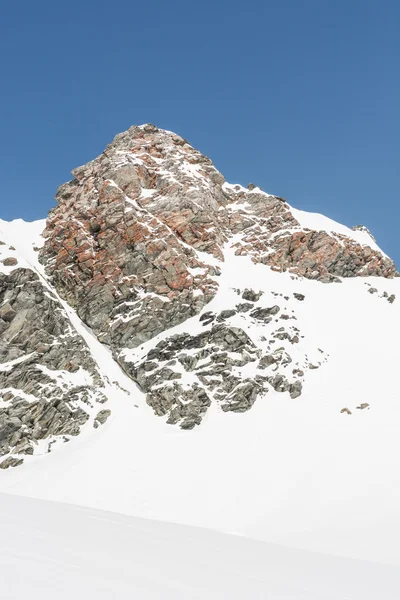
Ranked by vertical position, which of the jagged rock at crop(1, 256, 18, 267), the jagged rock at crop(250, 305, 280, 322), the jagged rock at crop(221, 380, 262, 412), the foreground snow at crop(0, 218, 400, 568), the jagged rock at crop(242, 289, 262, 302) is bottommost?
the foreground snow at crop(0, 218, 400, 568)

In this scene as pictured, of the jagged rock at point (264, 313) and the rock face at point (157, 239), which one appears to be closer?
the jagged rock at point (264, 313)

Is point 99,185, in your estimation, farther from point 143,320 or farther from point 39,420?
point 39,420

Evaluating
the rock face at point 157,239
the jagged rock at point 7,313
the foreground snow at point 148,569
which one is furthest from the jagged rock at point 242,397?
the foreground snow at point 148,569

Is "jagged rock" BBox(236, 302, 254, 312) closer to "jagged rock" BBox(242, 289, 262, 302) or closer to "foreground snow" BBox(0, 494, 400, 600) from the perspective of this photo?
"jagged rock" BBox(242, 289, 262, 302)

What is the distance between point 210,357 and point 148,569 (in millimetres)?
38343

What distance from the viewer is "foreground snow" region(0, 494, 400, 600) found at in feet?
15.8

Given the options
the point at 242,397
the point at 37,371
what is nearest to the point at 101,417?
the point at 37,371

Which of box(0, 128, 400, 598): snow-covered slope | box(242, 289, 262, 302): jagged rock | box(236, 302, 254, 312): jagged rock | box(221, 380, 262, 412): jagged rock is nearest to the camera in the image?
box(0, 128, 400, 598): snow-covered slope

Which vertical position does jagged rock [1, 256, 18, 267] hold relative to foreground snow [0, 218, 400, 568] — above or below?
above

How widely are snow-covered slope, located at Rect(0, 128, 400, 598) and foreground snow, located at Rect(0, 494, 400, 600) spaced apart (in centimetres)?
1572

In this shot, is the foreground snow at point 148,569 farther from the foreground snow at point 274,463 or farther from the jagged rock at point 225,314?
the jagged rock at point 225,314

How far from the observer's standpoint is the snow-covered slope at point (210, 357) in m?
28.8

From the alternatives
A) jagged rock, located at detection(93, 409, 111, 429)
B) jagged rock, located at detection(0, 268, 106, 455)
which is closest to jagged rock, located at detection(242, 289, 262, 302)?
jagged rock, located at detection(0, 268, 106, 455)

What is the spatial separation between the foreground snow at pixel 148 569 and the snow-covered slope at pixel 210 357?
15.7 meters
